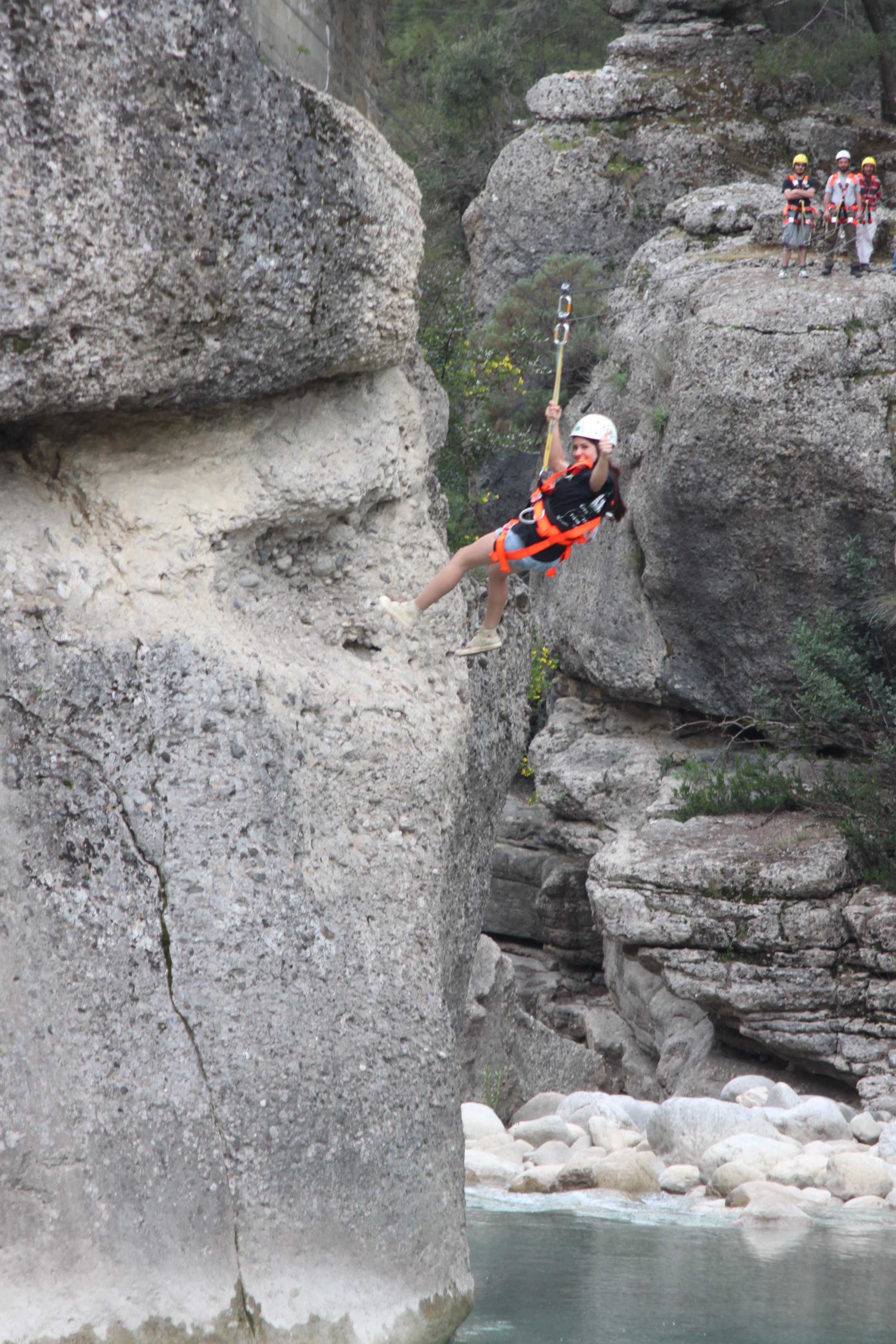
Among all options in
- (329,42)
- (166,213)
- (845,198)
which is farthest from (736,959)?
(166,213)

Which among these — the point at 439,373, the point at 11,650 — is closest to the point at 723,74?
the point at 439,373

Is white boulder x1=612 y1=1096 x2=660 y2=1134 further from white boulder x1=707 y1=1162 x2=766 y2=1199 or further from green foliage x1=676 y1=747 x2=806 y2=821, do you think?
green foliage x1=676 y1=747 x2=806 y2=821

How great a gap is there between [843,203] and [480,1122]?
1131 centimetres

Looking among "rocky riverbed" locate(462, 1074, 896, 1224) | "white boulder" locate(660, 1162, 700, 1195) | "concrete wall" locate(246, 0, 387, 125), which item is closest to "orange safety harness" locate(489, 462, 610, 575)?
"concrete wall" locate(246, 0, 387, 125)

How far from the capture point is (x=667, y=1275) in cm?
584

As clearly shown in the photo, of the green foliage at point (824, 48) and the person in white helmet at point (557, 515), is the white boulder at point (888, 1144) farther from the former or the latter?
the green foliage at point (824, 48)

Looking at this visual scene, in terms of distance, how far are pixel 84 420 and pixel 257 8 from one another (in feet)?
5.15

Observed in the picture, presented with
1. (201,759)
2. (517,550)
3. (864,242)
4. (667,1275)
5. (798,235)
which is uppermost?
(798,235)

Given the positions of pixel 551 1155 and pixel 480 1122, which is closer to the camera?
pixel 551 1155

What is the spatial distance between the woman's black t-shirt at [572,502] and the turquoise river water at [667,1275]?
132 inches

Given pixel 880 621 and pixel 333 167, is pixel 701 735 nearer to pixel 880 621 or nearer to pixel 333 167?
pixel 880 621

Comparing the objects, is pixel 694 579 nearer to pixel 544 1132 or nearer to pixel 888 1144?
pixel 888 1144

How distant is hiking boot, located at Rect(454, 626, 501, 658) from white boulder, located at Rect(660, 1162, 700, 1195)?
14.8 ft

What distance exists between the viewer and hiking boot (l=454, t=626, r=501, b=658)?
5367mm
